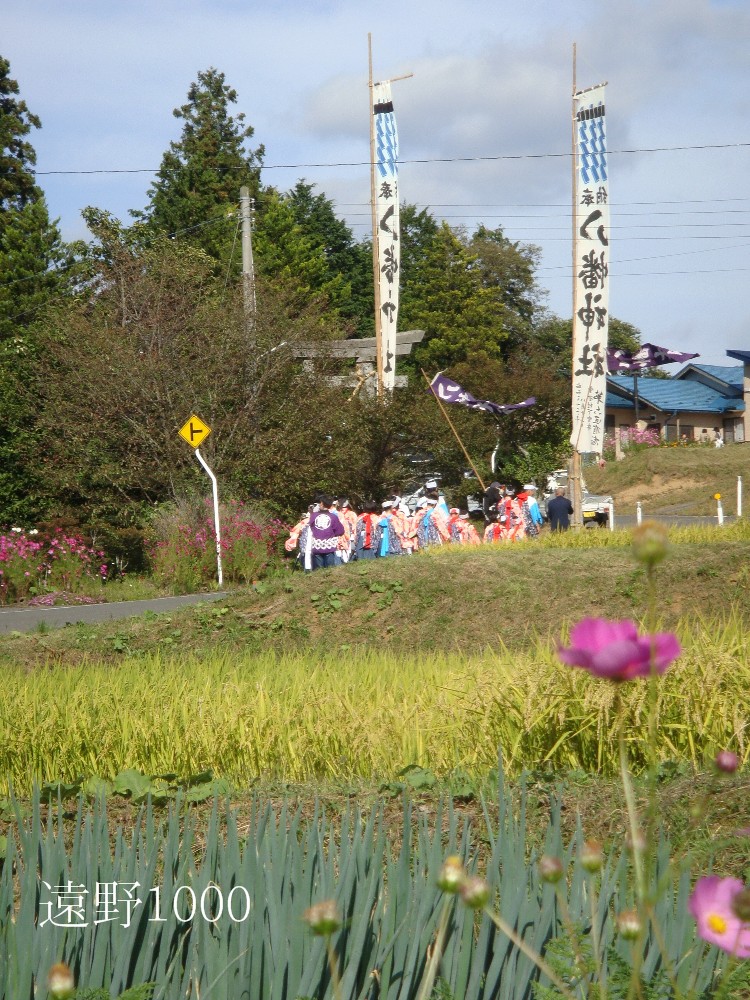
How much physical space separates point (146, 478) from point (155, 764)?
1684 cm

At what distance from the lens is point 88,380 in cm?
Result: 2233

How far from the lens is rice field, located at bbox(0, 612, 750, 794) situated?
535 centimetres

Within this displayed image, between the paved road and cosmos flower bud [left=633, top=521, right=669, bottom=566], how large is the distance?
13.3 m

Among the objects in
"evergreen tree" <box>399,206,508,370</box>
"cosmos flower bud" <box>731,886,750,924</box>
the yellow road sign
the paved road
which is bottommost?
the paved road

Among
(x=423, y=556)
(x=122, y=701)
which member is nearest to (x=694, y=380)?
(x=423, y=556)

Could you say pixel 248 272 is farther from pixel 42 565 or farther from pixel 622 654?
pixel 622 654

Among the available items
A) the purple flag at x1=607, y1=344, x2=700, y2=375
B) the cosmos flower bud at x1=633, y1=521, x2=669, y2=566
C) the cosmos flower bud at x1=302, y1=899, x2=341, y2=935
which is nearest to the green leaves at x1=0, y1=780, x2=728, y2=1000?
the cosmos flower bud at x1=302, y1=899, x2=341, y2=935

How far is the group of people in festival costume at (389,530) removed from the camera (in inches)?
630

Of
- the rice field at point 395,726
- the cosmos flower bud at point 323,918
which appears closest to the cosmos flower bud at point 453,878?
the cosmos flower bud at point 323,918

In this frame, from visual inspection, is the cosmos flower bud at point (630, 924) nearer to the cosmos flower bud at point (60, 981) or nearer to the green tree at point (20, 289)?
the cosmos flower bud at point (60, 981)

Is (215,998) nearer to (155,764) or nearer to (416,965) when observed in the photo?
(416,965)

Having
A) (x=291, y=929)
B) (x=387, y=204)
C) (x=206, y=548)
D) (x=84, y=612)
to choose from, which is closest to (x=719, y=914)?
(x=291, y=929)

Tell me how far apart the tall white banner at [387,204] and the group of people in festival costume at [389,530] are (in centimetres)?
557

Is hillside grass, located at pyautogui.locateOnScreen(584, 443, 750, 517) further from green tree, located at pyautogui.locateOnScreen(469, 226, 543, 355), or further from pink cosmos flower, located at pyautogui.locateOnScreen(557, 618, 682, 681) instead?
pink cosmos flower, located at pyautogui.locateOnScreen(557, 618, 682, 681)
